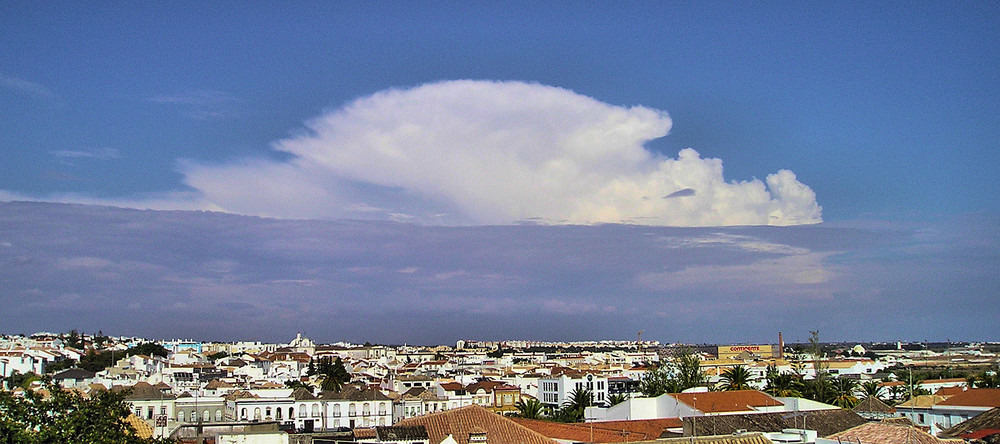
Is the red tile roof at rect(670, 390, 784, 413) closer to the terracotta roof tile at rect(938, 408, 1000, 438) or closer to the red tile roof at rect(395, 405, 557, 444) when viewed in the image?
the terracotta roof tile at rect(938, 408, 1000, 438)

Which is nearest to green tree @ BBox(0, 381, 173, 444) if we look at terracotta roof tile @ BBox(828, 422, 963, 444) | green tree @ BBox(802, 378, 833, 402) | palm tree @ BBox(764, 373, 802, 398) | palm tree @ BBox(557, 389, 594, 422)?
terracotta roof tile @ BBox(828, 422, 963, 444)

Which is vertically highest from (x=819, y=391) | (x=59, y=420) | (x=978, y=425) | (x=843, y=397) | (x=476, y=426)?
(x=59, y=420)

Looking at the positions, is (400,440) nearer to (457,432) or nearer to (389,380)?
(457,432)

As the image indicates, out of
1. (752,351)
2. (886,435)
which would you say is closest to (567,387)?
(886,435)

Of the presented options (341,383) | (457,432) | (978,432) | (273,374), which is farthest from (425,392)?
(978,432)

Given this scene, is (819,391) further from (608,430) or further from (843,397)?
(608,430)

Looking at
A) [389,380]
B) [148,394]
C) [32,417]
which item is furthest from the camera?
[389,380]
